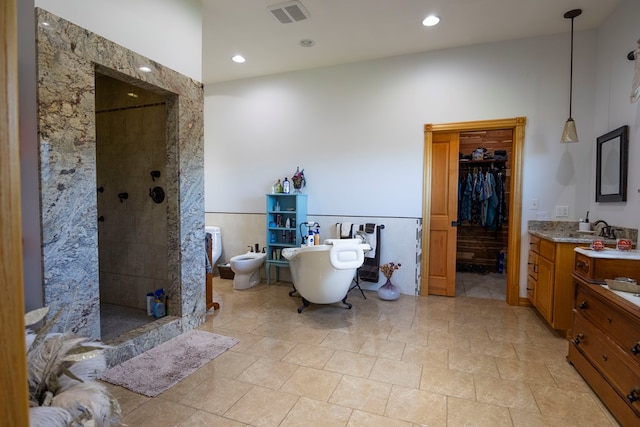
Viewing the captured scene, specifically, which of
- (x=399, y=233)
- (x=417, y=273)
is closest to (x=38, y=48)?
(x=399, y=233)

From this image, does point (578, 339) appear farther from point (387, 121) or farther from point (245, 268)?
point (245, 268)

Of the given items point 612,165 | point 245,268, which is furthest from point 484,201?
point 245,268

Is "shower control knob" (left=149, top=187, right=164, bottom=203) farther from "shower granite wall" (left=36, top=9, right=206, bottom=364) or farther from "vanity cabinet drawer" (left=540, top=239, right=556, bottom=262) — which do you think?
"vanity cabinet drawer" (left=540, top=239, right=556, bottom=262)

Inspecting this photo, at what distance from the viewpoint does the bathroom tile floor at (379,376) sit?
1.89 meters

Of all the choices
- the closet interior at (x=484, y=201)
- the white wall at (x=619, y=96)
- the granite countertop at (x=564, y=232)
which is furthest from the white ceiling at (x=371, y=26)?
the granite countertop at (x=564, y=232)

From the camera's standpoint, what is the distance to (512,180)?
380 cm

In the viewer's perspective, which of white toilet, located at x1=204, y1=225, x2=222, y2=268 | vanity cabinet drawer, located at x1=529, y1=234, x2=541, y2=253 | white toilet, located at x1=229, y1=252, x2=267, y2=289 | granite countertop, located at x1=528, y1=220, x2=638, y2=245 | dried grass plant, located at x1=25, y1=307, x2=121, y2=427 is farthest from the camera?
white toilet, located at x1=204, y1=225, x2=222, y2=268

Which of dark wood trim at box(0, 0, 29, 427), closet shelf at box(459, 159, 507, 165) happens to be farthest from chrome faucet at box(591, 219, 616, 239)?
dark wood trim at box(0, 0, 29, 427)

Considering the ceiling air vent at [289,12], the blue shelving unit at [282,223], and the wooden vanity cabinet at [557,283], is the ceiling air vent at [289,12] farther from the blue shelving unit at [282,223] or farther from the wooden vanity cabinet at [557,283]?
the wooden vanity cabinet at [557,283]

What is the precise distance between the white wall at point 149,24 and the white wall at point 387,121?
6.10 feet

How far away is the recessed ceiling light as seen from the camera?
330 cm

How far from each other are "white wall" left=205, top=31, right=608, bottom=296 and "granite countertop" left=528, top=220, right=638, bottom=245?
13cm

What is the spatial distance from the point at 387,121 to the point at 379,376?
3.13 metres

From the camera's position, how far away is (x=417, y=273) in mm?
4223
